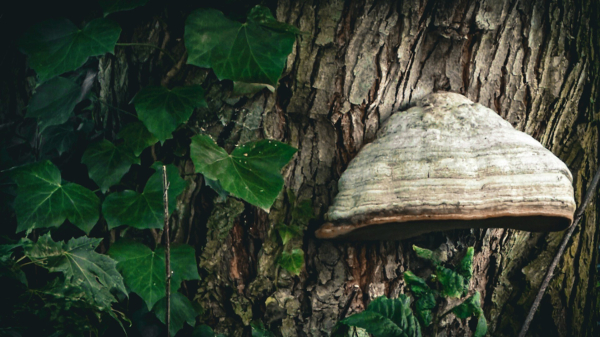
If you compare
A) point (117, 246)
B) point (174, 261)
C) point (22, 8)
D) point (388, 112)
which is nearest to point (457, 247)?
point (388, 112)

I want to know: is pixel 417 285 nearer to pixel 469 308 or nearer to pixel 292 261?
pixel 469 308

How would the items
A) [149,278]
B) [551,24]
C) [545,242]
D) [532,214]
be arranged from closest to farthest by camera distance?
1. [532,214]
2. [149,278]
3. [551,24]
4. [545,242]

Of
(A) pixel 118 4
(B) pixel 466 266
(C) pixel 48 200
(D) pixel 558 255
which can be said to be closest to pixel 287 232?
(B) pixel 466 266

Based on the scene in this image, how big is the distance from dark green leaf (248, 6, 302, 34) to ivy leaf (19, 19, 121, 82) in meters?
0.53

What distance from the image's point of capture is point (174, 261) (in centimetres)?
198

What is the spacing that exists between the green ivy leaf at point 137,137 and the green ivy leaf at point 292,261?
0.78 m

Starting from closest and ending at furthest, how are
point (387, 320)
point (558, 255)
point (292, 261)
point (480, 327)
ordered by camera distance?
point (387, 320) < point (480, 327) < point (292, 261) < point (558, 255)

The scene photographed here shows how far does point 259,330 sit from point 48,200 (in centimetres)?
108

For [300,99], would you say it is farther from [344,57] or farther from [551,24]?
[551,24]

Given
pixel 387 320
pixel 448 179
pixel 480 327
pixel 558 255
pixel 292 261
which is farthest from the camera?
pixel 558 255

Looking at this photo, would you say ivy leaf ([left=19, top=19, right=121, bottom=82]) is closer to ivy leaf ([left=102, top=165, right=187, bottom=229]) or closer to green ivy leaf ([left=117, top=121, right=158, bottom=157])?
green ivy leaf ([left=117, top=121, right=158, bottom=157])

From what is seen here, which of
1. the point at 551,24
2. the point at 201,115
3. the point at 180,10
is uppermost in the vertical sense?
the point at 551,24

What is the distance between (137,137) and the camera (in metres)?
1.98

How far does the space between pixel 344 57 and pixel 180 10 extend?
76 centimetres
